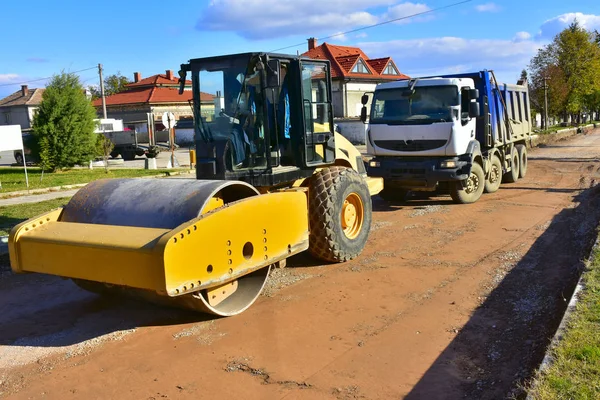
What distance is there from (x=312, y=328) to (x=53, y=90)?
73.5ft

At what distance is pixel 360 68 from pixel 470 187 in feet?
114

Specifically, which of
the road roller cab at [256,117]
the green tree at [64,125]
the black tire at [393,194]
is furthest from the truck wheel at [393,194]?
the green tree at [64,125]

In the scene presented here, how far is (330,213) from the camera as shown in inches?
277

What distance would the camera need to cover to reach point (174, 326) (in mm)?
5504

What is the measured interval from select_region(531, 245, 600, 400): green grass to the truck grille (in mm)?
6697

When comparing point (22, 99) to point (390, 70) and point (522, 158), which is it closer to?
point (390, 70)

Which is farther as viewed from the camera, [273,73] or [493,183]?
[493,183]

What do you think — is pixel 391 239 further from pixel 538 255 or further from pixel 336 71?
pixel 336 71

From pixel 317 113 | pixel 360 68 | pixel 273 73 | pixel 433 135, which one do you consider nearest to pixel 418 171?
pixel 433 135

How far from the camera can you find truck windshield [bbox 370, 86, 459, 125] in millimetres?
11547

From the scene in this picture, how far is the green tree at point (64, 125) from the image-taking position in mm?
23703

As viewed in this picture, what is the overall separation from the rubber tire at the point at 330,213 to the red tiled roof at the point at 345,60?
113ft

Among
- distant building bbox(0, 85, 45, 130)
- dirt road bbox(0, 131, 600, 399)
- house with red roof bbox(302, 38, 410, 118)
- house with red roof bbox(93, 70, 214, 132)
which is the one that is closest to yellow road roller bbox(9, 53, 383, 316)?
dirt road bbox(0, 131, 600, 399)

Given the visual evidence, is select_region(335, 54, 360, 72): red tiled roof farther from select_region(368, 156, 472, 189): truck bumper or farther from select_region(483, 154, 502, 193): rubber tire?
select_region(368, 156, 472, 189): truck bumper
